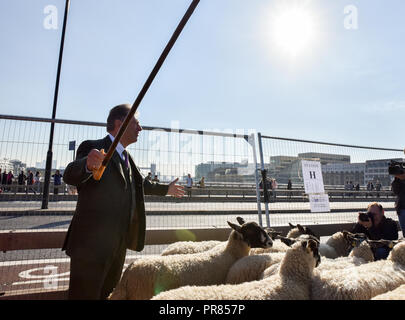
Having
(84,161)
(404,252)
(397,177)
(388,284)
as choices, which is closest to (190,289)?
(84,161)

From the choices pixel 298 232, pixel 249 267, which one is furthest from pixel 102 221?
pixel 298 232

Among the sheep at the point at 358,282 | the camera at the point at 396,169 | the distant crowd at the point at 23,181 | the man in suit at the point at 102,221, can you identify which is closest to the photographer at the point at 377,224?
the camera at the point at 396,169

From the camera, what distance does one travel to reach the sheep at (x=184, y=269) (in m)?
2.61

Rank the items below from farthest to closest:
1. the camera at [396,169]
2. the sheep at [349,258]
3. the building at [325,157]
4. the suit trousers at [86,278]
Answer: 1. the building at [325,157]
2. the camera at [396,169]
3. the sheep at [349,258]
4. the suit trousers at [86,278]

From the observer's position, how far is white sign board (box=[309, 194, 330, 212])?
4996mm

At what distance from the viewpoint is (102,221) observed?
2082 millimetres

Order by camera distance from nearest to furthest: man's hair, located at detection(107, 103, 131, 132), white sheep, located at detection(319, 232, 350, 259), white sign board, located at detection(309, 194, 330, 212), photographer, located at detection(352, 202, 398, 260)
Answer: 1. man's hair, located at detection(107, 103, 131, 132)
2. white sheep, located at detection(319, 232, 350, 259)
3. photographer, located at detection(352, 202, 398, 260)
4. white sign board, located at detection(309, 194, 330, 212)

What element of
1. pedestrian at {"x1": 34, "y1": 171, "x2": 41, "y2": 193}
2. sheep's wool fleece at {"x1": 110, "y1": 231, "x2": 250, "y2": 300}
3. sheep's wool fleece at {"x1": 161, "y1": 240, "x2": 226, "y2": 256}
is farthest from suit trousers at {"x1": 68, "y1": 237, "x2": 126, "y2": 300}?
pedestrian at {"x1": 34, "y1": 171, "x2": 41, "y2": 193}

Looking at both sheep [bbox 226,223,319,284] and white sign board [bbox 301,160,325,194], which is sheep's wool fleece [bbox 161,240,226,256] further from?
white sign board [bbox 301,160,325,194]

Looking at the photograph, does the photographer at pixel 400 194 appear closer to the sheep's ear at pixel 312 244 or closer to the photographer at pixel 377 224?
the photographer at pixel 377 224

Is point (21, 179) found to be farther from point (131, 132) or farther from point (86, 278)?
point (86, 278)

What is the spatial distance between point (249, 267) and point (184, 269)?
2.23 feet
